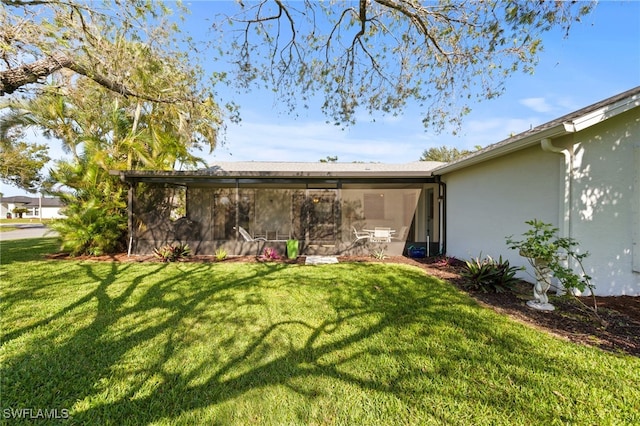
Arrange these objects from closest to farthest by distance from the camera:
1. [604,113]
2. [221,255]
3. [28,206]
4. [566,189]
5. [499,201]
A: 1. [604,113]
2. [566,189]
3. [499,201]
4. [221,255]
5. [28,206]

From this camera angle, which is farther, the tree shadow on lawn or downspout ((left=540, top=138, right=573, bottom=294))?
downspout ((left=540, top=138, right=573, bottom=294))

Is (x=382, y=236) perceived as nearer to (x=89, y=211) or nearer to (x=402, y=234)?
(x=402, y=234)

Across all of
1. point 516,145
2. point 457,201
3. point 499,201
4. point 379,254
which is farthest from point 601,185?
point 379,254

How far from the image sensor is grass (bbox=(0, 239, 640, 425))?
7.61 feet

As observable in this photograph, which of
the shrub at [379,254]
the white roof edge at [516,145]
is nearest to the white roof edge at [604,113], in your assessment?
the white roof edge at [516,145]

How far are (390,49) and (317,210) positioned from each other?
671cm

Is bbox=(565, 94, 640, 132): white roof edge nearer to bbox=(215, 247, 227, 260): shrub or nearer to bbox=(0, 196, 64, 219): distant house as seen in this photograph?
bbox=(215, 247, 227, 260): shrub

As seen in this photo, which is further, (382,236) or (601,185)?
(382,236)

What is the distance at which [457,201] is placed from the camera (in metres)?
9.00

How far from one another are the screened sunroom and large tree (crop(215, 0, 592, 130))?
267 cm

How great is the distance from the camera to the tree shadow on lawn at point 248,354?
249 centimetres

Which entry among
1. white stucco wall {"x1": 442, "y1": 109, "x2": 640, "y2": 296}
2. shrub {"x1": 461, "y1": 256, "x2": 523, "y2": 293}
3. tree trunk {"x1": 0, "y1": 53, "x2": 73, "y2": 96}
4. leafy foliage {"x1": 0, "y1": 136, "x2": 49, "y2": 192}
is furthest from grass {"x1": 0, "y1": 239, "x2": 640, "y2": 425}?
leafy foliage {"x1": 0, "y1": 136, "x2": 49, "y2": 192}

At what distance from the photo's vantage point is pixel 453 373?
2.79m

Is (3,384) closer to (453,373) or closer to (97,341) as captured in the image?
(97,341)
